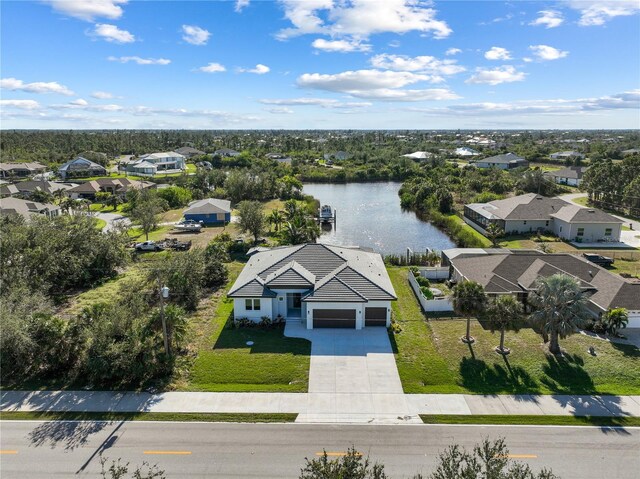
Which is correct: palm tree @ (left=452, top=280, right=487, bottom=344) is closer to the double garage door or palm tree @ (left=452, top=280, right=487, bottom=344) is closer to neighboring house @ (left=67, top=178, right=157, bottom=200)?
the double garage door

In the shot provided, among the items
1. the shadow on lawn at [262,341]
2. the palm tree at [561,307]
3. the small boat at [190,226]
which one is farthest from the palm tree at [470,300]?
the small boat at [190,226]

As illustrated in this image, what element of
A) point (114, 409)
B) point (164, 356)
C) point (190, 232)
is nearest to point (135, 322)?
point (164, 356)

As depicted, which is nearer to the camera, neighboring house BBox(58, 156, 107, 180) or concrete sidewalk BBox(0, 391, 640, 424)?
concrete sidewalk BBox(0, 391, 640, 424)

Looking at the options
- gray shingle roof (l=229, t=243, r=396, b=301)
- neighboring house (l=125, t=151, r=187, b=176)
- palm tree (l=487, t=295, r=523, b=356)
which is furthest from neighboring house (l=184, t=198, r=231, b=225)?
neighboring house (l=125, t=151, r=187, b=176)

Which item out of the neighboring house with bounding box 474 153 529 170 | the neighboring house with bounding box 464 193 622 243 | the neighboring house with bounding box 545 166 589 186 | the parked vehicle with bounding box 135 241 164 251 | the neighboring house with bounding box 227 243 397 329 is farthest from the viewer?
the neighboring house with bounding box 474 153 529 170

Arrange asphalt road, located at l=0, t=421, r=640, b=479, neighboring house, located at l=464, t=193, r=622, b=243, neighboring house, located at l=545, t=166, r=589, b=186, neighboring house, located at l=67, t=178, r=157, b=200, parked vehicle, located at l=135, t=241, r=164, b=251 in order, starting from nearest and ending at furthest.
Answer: asphalt road, located at l=0, t=421, r=640, b=479 < parked vehicle, located at l=135, t=241, r=164, b=251 < neighboring house, located at l=464, t=193, r=622, b=243 < neighboring house, located at l=67, t=178, r=157, b=200 < neighboring house, located at l=545, t=166, r=589, b=186

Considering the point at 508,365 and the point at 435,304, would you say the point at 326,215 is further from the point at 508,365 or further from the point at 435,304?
the point at 508,365

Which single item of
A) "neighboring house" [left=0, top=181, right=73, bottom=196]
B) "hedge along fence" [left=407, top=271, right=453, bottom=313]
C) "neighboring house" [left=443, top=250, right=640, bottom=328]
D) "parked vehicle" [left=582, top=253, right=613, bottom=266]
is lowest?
"hedge along fence" [left=407, top=271, right=453, bottom=313]
